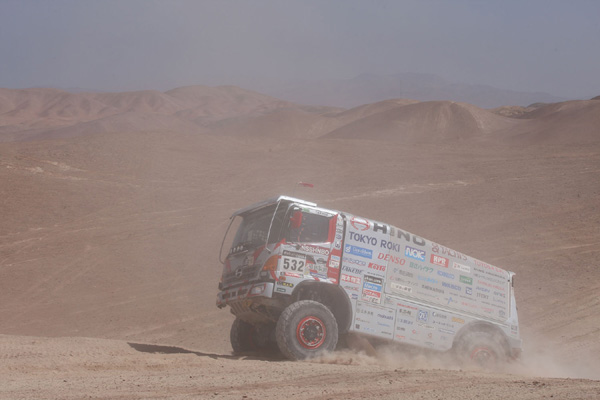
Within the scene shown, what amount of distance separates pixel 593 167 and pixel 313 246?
97.5 ft

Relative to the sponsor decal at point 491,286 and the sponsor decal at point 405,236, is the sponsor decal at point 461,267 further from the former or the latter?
the sponsor decal at point 405,236

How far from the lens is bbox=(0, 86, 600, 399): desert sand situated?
26.1ft

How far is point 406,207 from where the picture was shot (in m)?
28.6

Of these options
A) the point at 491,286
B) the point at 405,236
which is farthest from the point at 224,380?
the point at 491,286

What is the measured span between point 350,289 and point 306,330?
1.16 metres

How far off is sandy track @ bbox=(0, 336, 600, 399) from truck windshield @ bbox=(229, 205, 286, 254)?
204 centimetres

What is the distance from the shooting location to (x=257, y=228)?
10.6m

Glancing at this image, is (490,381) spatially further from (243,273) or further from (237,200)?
(237,200)

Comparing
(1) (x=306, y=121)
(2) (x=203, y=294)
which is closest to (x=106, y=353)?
(2) (x=203, y=294)

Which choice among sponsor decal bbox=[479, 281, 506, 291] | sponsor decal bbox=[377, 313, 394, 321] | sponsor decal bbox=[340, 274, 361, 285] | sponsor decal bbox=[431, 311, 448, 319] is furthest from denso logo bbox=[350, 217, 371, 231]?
sponsor decal bbox=[479, 281, 506, 291]

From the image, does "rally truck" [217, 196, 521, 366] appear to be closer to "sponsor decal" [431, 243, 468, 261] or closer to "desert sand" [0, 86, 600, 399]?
"sponsor decal" [431, 243, 468, 261]

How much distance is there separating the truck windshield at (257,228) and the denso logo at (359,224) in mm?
1280

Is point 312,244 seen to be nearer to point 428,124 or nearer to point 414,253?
point 414,253

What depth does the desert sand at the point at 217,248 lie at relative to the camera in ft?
→ 26.1
